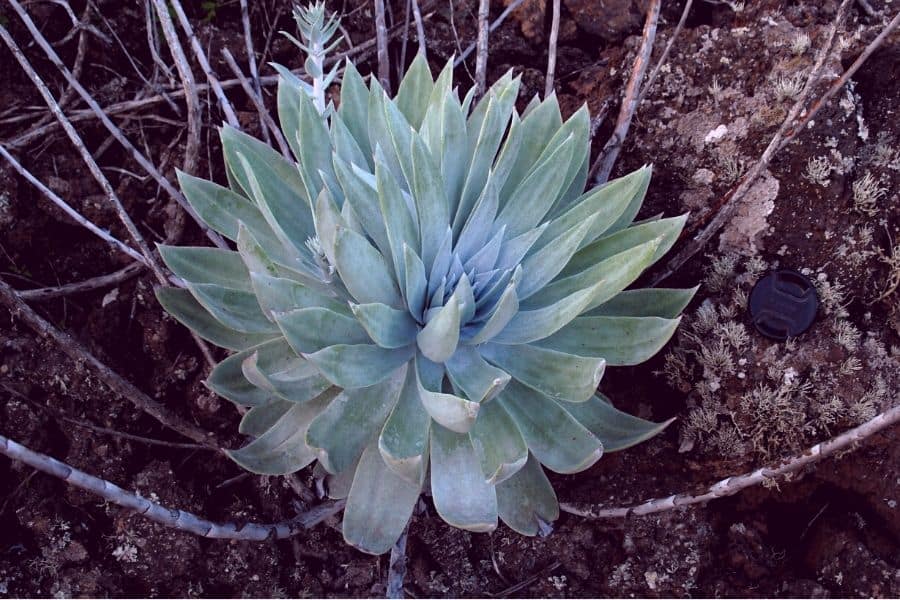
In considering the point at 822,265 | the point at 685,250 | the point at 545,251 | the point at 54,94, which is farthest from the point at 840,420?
the point at 54,94

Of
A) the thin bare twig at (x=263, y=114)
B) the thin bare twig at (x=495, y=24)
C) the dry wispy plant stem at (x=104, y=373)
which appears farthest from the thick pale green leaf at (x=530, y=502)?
the thin bare twig at (x=495, y=24)

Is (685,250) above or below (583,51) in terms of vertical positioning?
below

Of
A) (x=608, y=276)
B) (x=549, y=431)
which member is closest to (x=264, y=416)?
(x=549, y=431)

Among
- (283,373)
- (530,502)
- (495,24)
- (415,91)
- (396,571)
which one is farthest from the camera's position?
(495,24)

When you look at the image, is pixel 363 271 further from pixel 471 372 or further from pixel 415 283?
pixel 471 372

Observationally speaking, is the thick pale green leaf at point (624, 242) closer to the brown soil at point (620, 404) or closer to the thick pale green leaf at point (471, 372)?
the thick pale green leaf at point (471, 372)

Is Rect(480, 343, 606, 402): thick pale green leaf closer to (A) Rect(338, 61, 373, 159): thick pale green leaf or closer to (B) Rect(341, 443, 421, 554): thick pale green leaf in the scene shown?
(B) Rect(341, 443, 421, 554): thick pale green leaf

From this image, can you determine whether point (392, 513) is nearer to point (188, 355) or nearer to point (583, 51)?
point (188, 355)
